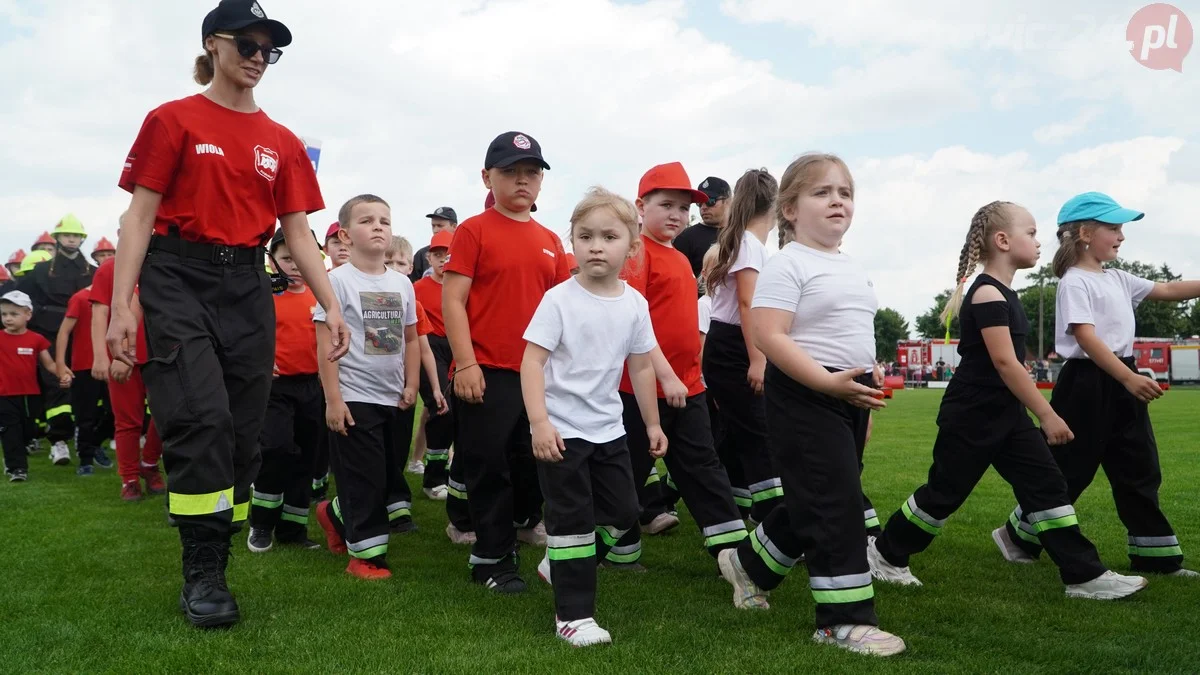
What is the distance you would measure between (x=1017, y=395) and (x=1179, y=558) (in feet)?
4.86

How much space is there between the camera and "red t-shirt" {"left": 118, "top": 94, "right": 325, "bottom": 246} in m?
3.83

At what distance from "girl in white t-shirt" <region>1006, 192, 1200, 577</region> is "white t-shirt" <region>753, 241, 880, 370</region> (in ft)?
5.95

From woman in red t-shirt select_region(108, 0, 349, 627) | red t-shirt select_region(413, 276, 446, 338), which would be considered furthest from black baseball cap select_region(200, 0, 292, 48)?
red t-shirt select_region(413, 276, 446, 338)

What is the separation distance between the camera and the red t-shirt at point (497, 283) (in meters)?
4.68

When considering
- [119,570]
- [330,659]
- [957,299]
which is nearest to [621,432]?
[330,659]

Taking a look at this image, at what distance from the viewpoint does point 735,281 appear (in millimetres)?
5324

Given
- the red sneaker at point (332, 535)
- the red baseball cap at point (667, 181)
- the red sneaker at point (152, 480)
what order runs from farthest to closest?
the red sneaker at point (152, 480) → the red sneaker at point (332, 535) → the red baseball cap at point (667, 181)

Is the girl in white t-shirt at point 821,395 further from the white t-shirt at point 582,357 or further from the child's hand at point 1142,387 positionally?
the child's hand at point 1142,387

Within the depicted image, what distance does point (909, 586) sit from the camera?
15.3 feet

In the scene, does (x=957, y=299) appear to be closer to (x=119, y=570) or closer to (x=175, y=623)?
(x=175, y=623)

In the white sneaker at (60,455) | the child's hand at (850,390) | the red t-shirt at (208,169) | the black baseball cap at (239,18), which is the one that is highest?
the black baseball cap at (239,18)

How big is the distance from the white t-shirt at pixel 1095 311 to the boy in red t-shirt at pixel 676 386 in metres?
1.89

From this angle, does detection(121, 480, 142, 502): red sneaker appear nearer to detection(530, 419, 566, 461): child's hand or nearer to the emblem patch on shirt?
the emblem patch on shirt

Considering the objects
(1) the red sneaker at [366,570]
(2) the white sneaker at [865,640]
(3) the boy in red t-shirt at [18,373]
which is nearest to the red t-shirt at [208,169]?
(1) the red sneaker at [366,570]
